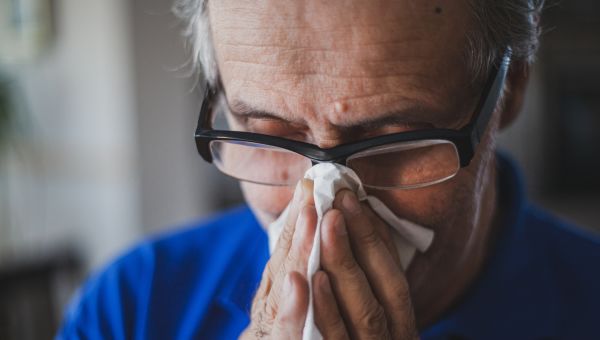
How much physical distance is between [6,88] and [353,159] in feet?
11.1

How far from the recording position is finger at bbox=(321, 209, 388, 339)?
838 mm

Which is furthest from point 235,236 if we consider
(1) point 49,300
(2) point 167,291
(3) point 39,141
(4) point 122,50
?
(3) point 39,141

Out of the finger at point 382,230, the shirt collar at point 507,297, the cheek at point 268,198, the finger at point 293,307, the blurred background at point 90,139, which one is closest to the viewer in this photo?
the finger at point 293,307

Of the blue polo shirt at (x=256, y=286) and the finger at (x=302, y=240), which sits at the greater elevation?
the finger at (x=302, y=240)

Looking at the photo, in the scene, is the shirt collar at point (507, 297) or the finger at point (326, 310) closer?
the finger at point (326, 310)

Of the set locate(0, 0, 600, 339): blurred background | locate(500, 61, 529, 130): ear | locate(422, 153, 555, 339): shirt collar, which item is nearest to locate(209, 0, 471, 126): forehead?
locate(500, 61, 529, 130): ear

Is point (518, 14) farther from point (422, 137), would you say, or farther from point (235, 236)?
point (235, 236)

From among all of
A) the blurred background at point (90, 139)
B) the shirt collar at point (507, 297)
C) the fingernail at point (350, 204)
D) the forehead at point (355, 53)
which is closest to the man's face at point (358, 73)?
the forehead at point (355, 53)

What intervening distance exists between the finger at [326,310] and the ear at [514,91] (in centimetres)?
55

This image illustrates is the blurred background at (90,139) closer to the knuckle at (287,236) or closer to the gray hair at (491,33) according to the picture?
the gray hair at (491,33)

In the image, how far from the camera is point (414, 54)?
2.96ft

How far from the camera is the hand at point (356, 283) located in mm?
843

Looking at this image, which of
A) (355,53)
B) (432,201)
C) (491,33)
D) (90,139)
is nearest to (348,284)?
(432,201)

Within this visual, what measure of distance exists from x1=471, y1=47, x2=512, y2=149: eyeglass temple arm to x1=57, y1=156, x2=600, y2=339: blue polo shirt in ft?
1.38
